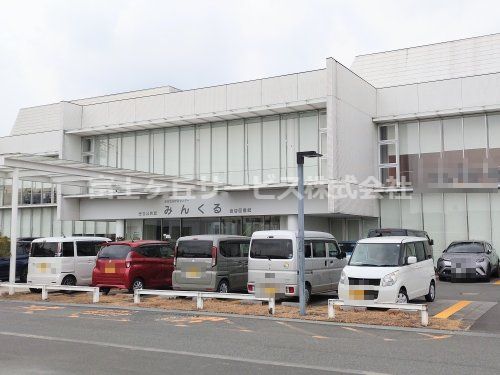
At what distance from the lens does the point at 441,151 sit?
2717 cm

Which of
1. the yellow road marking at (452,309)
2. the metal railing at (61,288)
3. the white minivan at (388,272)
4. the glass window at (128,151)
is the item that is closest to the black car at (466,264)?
the yellow road marking at (452,309)

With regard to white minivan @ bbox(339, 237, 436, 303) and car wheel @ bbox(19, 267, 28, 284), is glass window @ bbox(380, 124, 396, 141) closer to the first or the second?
white minivan @ bbox(339, 237, 436, 303)

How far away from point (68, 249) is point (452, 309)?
1133 cm

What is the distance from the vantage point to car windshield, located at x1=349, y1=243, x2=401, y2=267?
42.6ft

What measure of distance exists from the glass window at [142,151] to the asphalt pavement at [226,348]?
20.4 m

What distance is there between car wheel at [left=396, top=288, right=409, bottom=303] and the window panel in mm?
19117

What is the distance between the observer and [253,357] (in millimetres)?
8008

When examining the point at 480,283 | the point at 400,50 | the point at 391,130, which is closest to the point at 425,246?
the point at 480,283

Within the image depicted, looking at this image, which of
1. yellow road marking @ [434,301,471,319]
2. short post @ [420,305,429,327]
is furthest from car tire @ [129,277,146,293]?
short post @ [420,305,429,327]

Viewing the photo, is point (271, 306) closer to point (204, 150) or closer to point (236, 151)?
point (236, 151)

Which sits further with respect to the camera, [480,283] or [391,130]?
[391,130]

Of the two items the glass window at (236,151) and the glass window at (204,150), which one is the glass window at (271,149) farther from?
the glass window at (204,150)

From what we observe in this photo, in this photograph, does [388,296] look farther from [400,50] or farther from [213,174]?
[400,50]

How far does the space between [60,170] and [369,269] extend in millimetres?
12139
